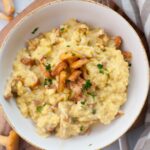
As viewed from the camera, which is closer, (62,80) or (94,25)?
(62,80)

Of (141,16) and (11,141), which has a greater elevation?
(141,16)

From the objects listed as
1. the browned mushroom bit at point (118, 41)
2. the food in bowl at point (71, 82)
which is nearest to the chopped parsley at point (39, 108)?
the food in bowl at point (71, 82)

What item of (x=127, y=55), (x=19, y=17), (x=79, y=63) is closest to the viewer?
(x=79, y=63)

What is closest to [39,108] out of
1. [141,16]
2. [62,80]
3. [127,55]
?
[62,80]

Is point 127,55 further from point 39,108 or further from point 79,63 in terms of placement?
point 39,108

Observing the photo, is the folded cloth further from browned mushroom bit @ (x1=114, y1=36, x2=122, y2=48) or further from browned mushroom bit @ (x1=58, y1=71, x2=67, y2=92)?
browned mushroom bit @ (x1=58, y1=71, x2=67, y2=92)

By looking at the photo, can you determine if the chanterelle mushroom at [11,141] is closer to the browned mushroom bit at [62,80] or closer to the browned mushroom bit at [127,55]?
the browned mushroom bit at [62,80]

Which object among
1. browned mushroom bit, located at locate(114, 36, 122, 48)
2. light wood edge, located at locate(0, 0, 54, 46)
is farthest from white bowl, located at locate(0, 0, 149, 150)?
light wood edge, located at locate(0, 0, 54, 46)
